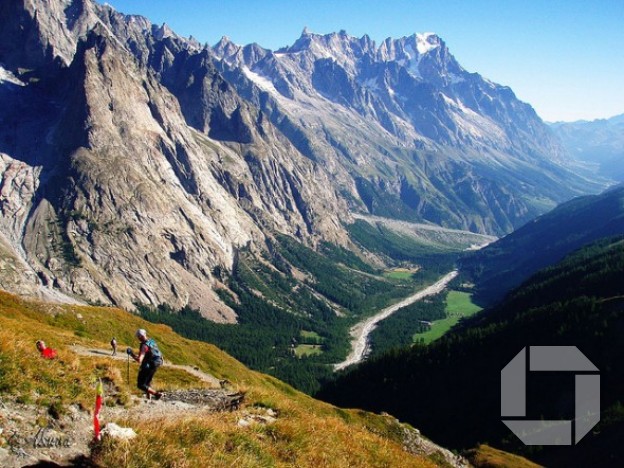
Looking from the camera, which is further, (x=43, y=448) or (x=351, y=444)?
(x=351, y=444)

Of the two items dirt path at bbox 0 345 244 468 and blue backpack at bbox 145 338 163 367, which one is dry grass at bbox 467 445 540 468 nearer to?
dirt path at bbox 0 345 244 468

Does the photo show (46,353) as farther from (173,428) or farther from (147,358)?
(173,428)

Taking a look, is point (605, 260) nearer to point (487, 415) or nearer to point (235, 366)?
point (487, 415)

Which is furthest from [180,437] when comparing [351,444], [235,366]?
[235,366]

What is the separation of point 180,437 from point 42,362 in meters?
8.26

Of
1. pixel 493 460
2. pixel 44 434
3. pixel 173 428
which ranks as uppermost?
pixel 173 428

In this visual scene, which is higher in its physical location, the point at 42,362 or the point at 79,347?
the point at 42,362

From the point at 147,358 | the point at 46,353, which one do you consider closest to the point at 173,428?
the point at 147,358

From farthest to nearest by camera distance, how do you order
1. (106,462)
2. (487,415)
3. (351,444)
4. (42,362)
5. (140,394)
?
1. (487,415)
2. (140,394)
3. (351,444)
4. (42,362)
5. (106,462)

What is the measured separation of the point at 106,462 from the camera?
12617 mm
